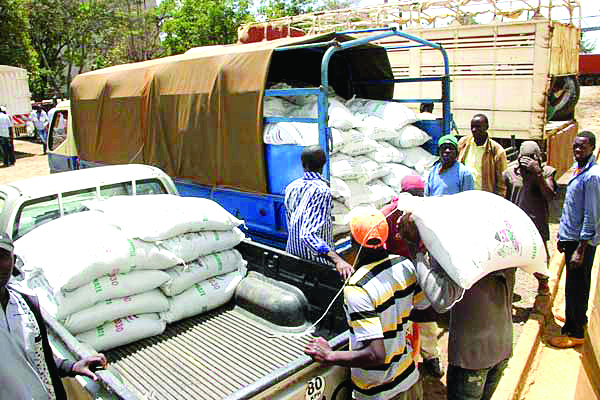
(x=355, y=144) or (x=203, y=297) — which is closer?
(x=203, y=297)

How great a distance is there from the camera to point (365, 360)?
204 centimetres

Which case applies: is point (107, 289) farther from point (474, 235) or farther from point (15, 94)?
point (15, 94)

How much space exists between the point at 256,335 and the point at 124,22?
27131 mm

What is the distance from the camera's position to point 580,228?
12.4 feet

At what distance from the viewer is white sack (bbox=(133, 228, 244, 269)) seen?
299 centimetres

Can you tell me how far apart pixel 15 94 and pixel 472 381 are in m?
19.5

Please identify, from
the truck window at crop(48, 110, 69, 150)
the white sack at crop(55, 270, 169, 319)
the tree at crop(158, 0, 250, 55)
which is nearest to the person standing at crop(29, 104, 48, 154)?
the tree at crop(158, 0, 250, 55)

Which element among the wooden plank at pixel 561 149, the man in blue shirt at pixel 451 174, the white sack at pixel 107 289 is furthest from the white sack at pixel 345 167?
the wooden plank at pixel 561 149

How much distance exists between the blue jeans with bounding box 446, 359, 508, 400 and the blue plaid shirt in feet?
5.46

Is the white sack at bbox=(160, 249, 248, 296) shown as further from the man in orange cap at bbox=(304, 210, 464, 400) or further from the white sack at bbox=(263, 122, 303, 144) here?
the man in orange cap at bbox=(304, 210, 464, 400)

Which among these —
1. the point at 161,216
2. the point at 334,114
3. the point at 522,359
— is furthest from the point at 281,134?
the point at 522,359

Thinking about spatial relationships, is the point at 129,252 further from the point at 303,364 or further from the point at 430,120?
the point at 430,120

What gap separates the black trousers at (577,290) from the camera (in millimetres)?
3848

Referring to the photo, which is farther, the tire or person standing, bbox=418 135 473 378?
the tire
